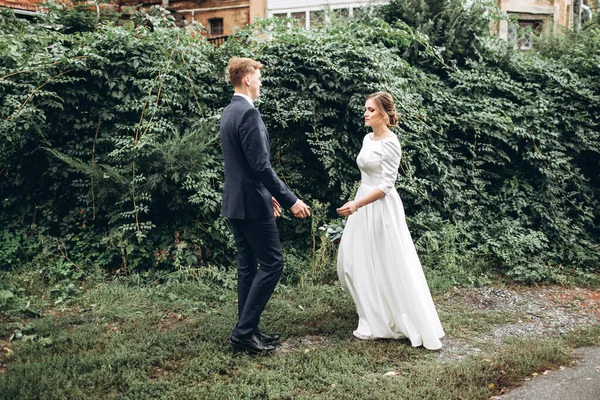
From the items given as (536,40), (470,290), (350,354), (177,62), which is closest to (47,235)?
(177,62)

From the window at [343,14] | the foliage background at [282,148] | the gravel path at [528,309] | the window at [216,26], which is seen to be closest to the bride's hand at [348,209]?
the gravel path at [528,309]

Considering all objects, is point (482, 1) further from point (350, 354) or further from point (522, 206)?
point (350, 354)

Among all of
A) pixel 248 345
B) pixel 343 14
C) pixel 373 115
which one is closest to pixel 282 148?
pixel 373 115

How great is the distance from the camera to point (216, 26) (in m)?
23.5

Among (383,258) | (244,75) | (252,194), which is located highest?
(244,75)

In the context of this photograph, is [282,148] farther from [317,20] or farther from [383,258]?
[317,20]

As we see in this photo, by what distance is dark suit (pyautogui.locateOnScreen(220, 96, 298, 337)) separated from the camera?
13.4ft

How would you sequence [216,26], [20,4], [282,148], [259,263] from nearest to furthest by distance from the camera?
[259,263] < [282,148] < [20,4] < [216,26]

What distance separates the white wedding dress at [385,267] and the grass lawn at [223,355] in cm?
19

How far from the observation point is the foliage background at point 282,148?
6422mm

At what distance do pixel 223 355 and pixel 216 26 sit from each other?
70.0ft

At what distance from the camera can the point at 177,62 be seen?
704cm

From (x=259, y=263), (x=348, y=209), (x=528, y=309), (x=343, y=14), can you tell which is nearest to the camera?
(x=259, y=263)

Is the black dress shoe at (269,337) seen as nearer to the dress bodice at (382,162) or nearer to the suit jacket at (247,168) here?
the suit jacket at (247,168)
